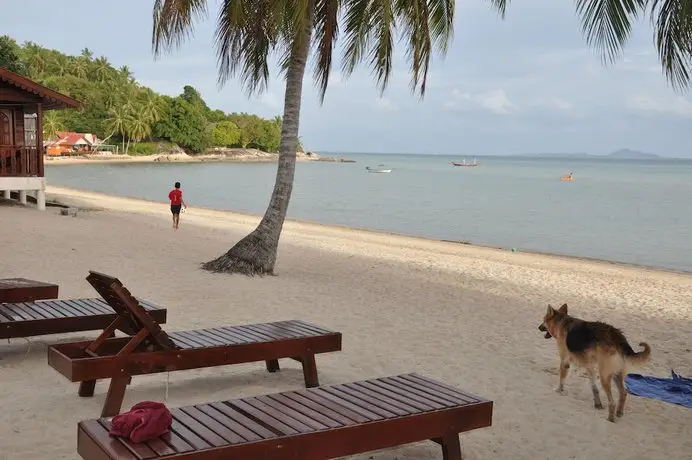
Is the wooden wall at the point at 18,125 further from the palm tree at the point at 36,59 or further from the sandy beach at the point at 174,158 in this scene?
the palm tree at the point at 36,59

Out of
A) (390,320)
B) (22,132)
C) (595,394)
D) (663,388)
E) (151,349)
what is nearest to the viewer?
(151,349)

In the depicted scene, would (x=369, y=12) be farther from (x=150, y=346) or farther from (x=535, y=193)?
(x=535, y=193)

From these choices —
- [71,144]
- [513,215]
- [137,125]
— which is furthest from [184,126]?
[513,215]

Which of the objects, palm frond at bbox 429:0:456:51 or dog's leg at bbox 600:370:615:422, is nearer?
dog's leg at bbox 600:370:615:422

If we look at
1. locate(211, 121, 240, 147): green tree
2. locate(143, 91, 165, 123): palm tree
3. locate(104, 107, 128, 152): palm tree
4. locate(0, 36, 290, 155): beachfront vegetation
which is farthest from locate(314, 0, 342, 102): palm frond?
locate(211, 121, 240, 147): green tree

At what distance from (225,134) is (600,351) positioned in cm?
13433

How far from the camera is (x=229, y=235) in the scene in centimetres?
1928

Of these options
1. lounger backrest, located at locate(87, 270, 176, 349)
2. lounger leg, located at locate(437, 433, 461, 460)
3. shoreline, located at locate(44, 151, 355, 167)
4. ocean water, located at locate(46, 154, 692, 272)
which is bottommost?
ocean water, located at locate(46, 154, 692, 272)

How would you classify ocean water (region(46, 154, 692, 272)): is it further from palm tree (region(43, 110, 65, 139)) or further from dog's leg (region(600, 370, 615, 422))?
palm tree (region(43, 110, 65, 139))

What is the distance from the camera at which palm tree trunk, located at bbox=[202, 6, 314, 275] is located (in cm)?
1130

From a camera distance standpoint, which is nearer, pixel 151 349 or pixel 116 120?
pixel 151 349

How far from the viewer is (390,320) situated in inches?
338

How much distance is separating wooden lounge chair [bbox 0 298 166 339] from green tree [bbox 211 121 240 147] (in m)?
129

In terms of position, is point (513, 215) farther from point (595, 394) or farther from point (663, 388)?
point (595, 394)
